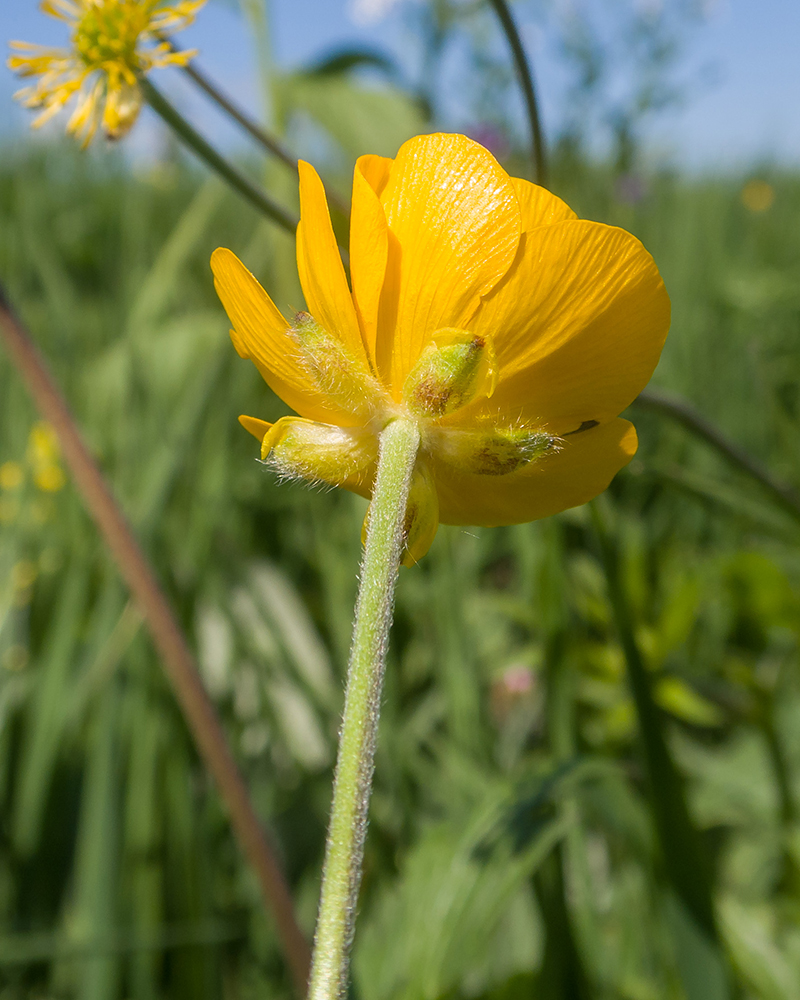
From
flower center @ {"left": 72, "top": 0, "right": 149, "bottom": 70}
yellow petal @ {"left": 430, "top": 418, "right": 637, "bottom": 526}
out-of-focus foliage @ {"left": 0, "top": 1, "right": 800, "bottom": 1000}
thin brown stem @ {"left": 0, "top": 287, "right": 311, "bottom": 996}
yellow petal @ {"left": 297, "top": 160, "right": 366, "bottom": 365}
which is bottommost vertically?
out-of-focus foliage @ {"left": 0, "top": 1, "right": 800, "bottom": 1000}

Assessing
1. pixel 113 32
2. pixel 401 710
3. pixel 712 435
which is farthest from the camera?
pixel 401 710

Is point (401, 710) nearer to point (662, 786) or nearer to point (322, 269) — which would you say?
point (662, 786)

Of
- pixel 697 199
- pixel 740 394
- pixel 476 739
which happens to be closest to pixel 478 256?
pixel 476 739

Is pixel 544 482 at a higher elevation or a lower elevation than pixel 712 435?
higher

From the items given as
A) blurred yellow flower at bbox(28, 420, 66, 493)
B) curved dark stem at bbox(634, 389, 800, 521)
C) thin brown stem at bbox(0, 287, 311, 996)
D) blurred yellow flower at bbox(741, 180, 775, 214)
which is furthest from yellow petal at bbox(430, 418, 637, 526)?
blurred yellow flower at bbox(741, 180, 775, 214)

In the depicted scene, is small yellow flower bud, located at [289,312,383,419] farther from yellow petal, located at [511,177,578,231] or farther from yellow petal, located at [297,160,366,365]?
yellow petal, located at [511,177,578,231]

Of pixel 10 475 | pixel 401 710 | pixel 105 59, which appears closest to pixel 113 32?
pixel 105 59
